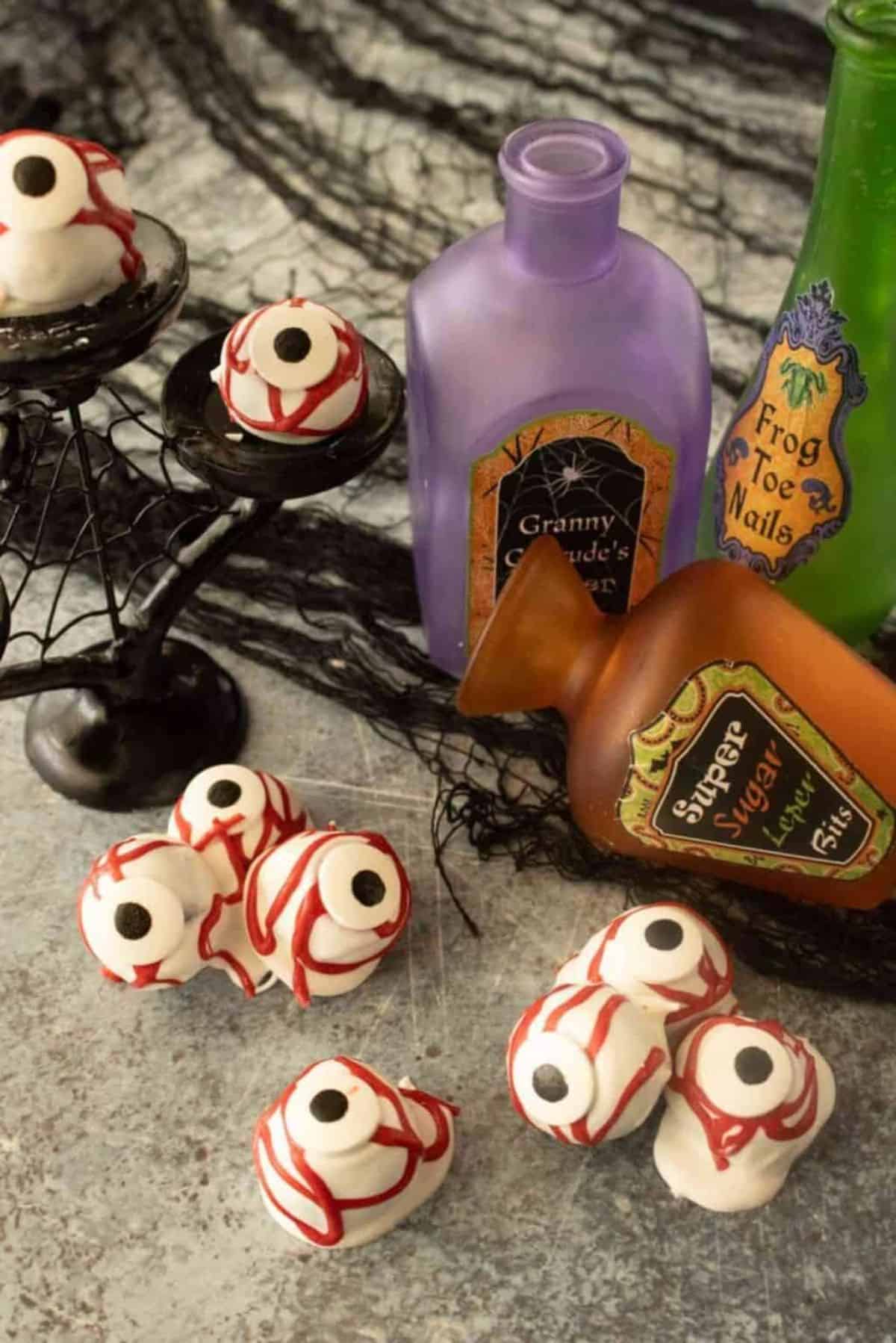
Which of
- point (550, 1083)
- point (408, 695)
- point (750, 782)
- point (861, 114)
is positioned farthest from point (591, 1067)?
point (861, 114)

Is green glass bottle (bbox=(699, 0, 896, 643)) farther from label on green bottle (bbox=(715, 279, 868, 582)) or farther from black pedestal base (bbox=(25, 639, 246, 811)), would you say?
black pedestal base (bbox=(25, 639, 246, 811))

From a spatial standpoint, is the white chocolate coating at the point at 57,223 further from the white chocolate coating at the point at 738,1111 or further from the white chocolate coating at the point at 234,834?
the white chocolate coating at the point at 738,1111

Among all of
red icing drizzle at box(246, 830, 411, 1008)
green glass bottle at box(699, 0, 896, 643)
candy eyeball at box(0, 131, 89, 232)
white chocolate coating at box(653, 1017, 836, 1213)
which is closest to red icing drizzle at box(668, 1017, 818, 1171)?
white chocolate coating at box(653, 1017, 836, 1213)

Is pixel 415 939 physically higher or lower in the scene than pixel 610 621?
lower

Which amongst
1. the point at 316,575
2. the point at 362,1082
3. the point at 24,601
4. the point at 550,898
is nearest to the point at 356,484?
the point at 316,575

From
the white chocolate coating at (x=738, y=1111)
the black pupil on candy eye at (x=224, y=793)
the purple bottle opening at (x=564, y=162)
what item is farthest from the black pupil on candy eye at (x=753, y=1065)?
the purple bottle opening at (x=564, y=162)

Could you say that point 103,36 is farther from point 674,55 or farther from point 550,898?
point 550,898
